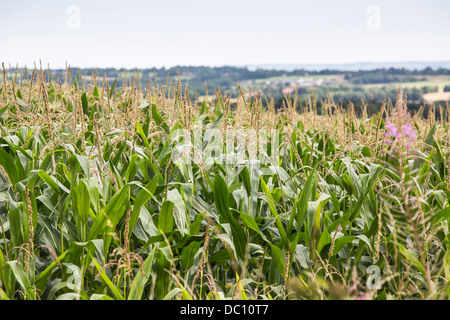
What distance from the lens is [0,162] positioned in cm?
221

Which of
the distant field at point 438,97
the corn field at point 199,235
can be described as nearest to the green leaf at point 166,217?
the corn field at point 199,235

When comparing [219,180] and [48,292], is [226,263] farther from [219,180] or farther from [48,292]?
[48,292]

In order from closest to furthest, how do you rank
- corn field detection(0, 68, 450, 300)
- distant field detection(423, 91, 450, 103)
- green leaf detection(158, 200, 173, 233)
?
1. corn field detection(0, 68, 450, 300)
2. green leaf detection(158, 200, 173, 233)
3. distant field detection(423, 91, 450, 103)

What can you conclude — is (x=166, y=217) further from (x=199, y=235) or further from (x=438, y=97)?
(x=438, y=97)

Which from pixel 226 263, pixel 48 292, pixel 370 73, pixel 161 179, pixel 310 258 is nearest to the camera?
pixel 48 292

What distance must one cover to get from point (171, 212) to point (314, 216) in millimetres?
711

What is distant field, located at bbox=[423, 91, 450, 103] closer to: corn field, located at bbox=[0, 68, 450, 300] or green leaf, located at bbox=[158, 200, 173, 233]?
corn field, located at bbox=[0, 68, 450, 300]

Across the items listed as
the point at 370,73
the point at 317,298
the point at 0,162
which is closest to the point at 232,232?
the point at 317,298

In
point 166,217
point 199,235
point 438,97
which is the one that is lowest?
point 199,235

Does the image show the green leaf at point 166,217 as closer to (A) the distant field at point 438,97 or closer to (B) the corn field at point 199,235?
(B) the corn field at point 199,235

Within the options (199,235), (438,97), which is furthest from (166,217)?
(438,97)

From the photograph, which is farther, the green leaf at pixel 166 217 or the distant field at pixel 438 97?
the distant field at pixel 438 97

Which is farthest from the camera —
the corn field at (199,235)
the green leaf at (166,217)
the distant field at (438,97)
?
the distant field at (438,97)

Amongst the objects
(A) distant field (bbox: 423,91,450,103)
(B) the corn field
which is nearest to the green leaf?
(B) the corn field
